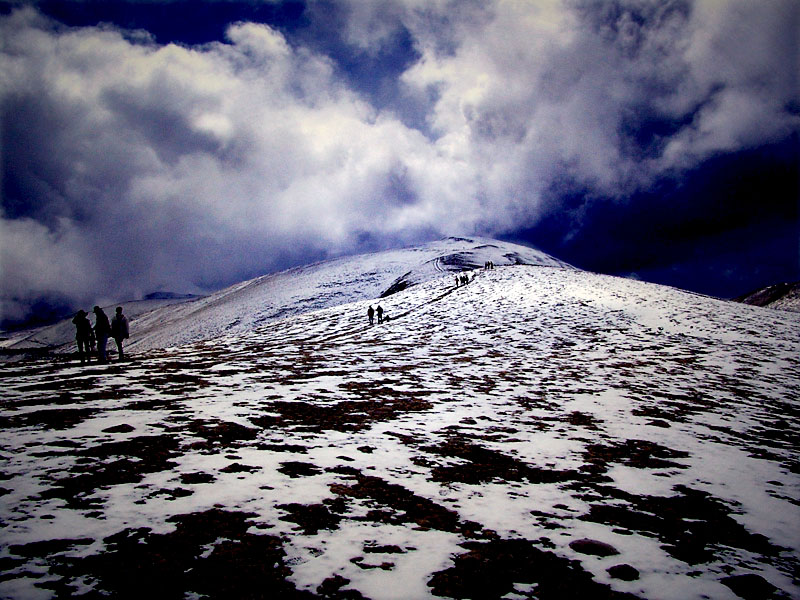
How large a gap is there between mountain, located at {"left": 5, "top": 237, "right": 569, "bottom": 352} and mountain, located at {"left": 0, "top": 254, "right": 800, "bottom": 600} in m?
62.0

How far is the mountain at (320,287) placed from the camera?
79.8m

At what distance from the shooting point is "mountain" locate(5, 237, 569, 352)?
7975 cm

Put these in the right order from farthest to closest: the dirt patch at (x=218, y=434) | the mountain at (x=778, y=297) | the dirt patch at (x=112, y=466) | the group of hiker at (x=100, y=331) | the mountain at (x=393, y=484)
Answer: the mountain at (x=778, y=297) → the group of hiker at (x=100, y=331) → the dirt patch at (x=218, y=434) → the dirt patch at (x=112, y=466) → the mountain at (x=393, y=484)

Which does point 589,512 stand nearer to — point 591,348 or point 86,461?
point 86,461

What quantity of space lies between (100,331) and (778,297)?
138074 millimetres

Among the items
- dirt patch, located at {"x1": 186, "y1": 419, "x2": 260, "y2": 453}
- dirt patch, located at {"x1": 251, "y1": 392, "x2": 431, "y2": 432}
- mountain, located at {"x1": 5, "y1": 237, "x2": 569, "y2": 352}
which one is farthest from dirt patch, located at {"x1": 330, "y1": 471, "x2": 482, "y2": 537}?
mountain, located at {"x1": 5, "y1": 237, "x2": 569, "y2": 352}

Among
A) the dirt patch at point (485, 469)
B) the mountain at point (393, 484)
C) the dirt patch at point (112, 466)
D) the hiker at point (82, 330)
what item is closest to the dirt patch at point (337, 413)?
the mountain at point (393, 484)

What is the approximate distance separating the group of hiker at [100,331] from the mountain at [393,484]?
6.40 ft

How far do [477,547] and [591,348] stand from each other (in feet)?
69.3

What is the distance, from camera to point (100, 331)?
55.3 ft

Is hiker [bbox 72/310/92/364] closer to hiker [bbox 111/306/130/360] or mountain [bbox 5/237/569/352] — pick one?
hiker [bbox 111/306/130/360]

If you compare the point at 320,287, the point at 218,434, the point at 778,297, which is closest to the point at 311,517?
the point at 218,434

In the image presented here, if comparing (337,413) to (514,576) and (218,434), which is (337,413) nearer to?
(218,434)

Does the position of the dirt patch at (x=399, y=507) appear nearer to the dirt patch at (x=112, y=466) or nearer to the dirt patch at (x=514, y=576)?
the dirt patch at (x=514, y=576)
